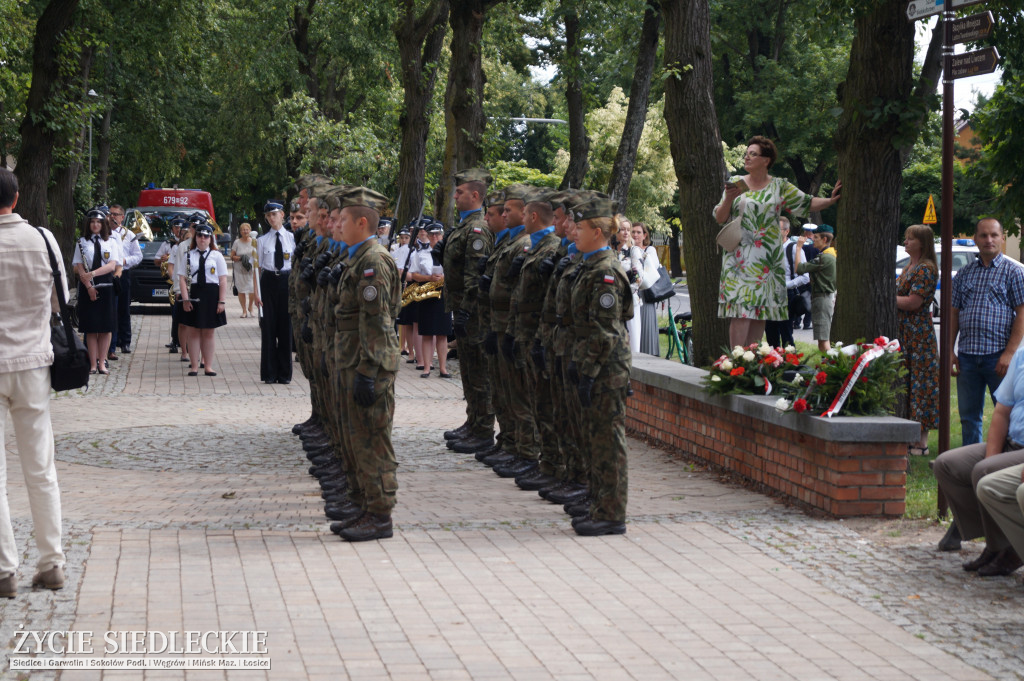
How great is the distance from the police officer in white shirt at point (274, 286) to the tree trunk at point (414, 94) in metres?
7.35

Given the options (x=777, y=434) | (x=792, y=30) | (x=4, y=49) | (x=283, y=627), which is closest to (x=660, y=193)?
(x=792, y=30)

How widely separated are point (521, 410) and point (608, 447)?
261 centimetres

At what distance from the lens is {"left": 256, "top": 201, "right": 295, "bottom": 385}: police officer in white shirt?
639 inches

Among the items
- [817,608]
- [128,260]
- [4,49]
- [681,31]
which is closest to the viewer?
[817,608]

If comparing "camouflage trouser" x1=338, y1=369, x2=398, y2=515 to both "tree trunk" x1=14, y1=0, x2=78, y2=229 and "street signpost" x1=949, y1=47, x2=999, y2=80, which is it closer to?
"street signpost" x1=949, y1=47, x2=999, y2=80

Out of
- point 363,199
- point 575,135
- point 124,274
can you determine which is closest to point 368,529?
point 363,199

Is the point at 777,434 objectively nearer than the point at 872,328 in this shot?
Yes

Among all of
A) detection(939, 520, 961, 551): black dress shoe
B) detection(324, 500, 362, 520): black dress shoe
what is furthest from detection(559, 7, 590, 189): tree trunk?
detection(939, 520, 961, 551): black dress shoe

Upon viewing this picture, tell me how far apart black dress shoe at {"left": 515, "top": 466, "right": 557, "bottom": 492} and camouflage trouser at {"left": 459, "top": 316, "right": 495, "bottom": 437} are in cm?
183

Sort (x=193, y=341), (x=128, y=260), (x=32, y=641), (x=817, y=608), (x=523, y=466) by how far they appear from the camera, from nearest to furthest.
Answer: (x=32, y=641) → (x=817, y=608) → (x=523, y=466) → (x=193, y=341) → (x=128, y=260)

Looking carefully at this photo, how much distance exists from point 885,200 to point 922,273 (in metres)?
0.85

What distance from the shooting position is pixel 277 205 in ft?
53.4

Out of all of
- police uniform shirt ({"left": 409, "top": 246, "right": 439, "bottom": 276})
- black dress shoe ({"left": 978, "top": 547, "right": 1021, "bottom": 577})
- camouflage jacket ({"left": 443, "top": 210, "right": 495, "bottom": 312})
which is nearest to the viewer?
black dress shoe ({"left": 978, "top": 547, "right": 1021, "bottom": 577})

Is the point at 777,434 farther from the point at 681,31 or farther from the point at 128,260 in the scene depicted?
the point at 128,260
